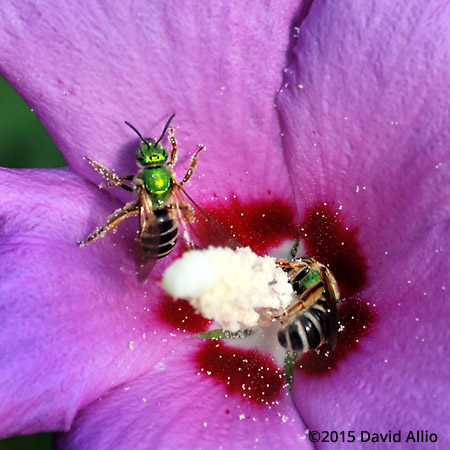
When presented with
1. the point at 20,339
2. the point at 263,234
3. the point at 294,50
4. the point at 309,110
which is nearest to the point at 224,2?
the point at 294,50

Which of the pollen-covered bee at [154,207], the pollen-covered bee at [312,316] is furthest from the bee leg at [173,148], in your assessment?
the pollen-covered bee at [312,316]

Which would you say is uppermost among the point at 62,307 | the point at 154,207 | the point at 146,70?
the point at 146,70

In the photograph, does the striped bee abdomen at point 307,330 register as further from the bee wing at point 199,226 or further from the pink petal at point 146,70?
the pink petal at point 146,70

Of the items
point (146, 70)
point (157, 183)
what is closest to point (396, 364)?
point (157, 183)

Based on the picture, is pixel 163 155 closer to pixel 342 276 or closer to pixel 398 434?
pixel 342 276

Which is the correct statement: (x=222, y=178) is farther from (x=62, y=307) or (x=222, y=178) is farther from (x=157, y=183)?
(x=62, y=307)

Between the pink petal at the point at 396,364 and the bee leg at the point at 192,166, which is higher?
the bee leg at the point at 192,166

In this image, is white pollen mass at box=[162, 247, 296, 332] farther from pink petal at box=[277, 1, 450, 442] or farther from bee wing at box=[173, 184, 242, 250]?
pink petal at box=[277, 1, 450, 442]

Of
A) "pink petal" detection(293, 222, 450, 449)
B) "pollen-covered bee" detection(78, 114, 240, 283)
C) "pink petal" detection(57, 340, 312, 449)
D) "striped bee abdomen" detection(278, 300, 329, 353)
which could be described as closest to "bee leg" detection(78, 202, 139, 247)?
"pollen-covered bee" detection(78, 114, 240, 283)
